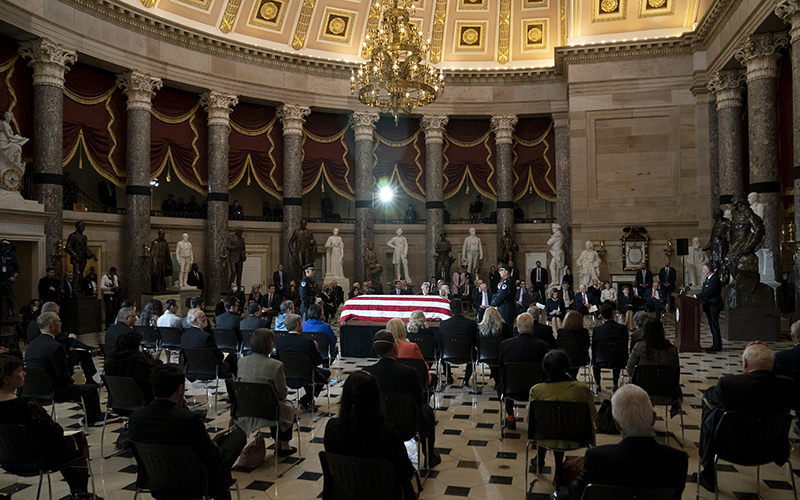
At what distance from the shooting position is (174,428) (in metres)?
3.59

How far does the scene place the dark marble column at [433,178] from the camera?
22828mm

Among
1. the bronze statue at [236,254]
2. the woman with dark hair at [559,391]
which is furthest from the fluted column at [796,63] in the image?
the bronze statue at [236,254]

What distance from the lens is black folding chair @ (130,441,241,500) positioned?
356 centimetres

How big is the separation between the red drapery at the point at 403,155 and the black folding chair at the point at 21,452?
20.2 metres

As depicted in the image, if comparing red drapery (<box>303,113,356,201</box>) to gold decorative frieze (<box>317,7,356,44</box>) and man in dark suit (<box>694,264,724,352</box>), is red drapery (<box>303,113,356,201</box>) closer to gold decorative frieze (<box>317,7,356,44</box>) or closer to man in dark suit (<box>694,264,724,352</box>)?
gold decorative frieze (<box>317,7,356,44</box>)

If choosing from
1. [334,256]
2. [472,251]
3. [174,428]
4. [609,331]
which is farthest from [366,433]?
[472,251]

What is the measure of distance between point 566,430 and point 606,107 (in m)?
18.0

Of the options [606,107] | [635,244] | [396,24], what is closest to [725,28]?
[606,107]

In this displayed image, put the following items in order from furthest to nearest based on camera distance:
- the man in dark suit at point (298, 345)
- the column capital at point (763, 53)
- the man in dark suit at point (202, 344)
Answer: the column capital at point (763, 53), the man in dark suit at point (202, 344), the man in dark suit at point (298, 345)

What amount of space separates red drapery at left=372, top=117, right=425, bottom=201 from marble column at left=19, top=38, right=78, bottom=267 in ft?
37.7

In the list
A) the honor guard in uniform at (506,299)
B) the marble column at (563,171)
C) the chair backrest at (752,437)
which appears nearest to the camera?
the chair backrest at (752,437)

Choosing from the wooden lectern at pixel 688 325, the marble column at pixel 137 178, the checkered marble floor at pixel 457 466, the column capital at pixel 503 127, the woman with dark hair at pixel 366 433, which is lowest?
the checkered marble floor at pixel 457 466

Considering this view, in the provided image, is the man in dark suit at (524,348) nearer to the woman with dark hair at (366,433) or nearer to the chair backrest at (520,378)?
the chair backrest at (520,378)

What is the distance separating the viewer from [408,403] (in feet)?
15.3
